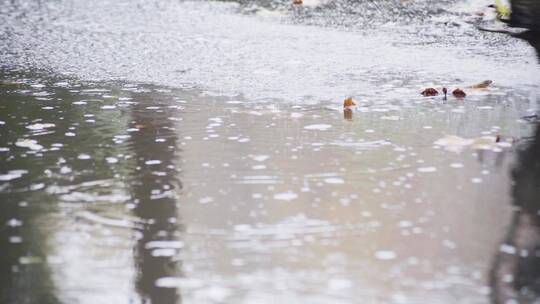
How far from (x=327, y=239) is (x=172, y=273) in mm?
582

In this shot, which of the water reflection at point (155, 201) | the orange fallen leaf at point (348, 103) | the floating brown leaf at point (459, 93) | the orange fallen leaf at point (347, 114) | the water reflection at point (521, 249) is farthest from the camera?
the floating brown leaf at point (459, 93)

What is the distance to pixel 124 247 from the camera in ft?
9.84

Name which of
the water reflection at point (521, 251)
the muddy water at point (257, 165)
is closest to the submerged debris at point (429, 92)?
the muddy water at point (257, 165)

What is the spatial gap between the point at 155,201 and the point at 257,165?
637 mm

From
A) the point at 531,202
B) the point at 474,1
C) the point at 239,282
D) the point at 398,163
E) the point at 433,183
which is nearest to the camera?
the point at 239,282

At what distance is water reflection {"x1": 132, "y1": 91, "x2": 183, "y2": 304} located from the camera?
9.05 feet

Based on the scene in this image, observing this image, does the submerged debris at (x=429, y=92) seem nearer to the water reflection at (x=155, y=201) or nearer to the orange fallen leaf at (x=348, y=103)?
the orange fallen leaf at (x=348, y=103)

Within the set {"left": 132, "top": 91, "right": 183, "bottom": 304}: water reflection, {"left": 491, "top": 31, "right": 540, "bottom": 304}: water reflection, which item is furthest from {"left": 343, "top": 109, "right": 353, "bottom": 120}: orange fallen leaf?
{"left": 491, "top": 31, "right": 540, "bottom": 304}: water reflection

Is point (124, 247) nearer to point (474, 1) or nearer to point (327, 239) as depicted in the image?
point (327, 239)

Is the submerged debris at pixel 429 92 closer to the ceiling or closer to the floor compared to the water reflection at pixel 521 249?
closer to the ceiling

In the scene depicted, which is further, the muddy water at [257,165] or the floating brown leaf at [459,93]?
the floating brown leaf at [459,93]

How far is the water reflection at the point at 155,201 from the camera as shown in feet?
9.05

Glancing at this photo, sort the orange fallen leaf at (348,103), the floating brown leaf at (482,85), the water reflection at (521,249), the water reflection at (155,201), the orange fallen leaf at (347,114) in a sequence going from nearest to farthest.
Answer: the water reflection at (521,249)
the water reflection at (155,201)
the orange fallen leaf at (347,114)
the orange fallen leaf at (348,103)
the floating brown leaf at (482,85)

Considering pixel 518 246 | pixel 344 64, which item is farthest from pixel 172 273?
pixel 344 64
